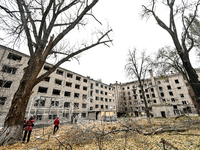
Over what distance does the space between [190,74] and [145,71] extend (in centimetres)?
1132

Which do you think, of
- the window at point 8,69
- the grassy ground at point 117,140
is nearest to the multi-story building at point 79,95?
the window at point 8,69

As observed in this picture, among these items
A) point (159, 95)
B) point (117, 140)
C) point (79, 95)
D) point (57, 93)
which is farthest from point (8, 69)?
point (159, 95)

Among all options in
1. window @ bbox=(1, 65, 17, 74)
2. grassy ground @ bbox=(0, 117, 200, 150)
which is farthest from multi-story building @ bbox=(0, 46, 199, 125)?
grassy ground @ bbox=(0, 117, 200, 150)

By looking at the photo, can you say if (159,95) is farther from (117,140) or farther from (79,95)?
(117,140)

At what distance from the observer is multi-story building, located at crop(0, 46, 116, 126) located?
51.1 feet

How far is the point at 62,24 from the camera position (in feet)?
23.1

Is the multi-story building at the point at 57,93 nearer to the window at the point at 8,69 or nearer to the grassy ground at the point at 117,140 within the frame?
the window at the point at 8,69

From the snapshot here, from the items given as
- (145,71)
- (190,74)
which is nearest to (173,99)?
(145,71)

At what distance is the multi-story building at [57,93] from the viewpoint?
51.1 feet

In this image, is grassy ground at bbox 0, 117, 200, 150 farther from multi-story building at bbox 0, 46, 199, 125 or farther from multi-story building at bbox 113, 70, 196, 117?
multi-story building at bbox 113, 70, 196, 117

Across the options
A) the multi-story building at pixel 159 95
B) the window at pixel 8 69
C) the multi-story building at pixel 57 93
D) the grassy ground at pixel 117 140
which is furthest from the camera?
the multi-story building at pixel 159 95

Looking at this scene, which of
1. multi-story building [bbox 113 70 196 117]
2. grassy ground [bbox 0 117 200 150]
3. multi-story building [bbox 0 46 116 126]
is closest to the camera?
grassy ground [bbox 0 117 200 150]

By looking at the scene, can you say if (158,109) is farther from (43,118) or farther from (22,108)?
(43,118)

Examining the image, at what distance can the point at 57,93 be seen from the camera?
79.9 feet
